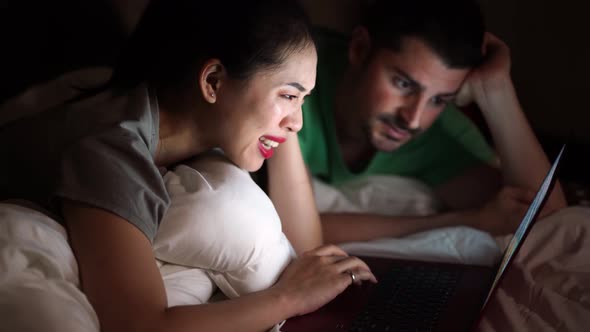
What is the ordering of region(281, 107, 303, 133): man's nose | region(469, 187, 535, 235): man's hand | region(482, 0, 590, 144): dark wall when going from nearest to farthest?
region(281, 107, 303, 133): man's nose → region(469, 187, 535, 235): man's hand → region(482, 0, 590, 144): dark wall

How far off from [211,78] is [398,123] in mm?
605

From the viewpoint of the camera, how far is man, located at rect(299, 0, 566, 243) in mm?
1381

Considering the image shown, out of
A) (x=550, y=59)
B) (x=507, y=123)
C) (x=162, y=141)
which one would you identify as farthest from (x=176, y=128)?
(x=550, y=59)

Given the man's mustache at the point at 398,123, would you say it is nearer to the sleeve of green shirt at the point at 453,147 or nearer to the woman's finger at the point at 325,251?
the sleeve of green shirt at the point at 453,147

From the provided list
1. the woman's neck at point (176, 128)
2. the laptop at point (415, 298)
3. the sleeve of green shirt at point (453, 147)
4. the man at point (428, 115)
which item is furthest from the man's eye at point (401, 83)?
the woman's neck at point (176, 128)

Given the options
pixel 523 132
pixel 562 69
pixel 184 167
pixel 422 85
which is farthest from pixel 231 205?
pixel 562 69

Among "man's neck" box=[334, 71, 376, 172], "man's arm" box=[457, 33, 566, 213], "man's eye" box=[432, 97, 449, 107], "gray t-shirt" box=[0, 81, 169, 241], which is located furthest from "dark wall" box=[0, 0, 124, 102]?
"man's arm" box=[457, 33, 566, 213]

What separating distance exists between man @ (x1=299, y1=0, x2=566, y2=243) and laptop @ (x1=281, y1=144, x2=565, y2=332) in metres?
0.26

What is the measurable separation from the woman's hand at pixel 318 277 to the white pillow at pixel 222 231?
0.04 meters

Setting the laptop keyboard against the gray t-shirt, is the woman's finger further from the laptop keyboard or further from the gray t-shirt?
the gray t-shirt

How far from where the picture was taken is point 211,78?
0.97 metres

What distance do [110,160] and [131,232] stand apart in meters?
0.10

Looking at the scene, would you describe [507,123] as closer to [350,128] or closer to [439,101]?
[439,101]

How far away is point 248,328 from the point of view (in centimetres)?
82
